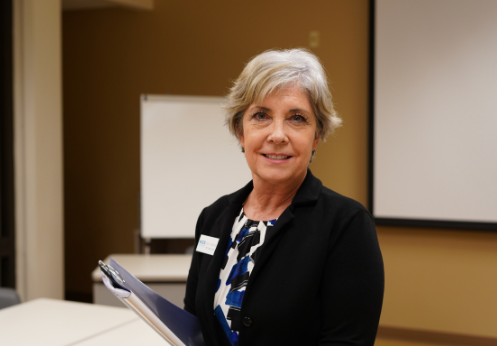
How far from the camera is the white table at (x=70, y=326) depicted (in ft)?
5.83

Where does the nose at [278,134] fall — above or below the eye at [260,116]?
below

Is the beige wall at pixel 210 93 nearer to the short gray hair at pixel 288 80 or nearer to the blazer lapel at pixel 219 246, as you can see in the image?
the blazer lapel at pixel 219 246

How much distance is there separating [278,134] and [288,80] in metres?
0.13

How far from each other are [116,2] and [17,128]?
1.50 meters

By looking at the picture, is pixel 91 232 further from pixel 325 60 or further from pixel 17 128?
pixel 325 60

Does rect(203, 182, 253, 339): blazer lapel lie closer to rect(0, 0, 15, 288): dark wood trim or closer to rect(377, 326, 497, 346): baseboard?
rect(0, 0, 15, 288): dark wood trim

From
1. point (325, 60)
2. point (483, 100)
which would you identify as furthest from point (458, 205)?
point (325, 60)

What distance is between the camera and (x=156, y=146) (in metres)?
3.58

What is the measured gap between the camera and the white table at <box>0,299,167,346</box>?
1778 mm

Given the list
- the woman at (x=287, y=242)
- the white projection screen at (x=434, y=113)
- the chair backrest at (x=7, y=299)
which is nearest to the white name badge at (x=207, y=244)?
the woman at (x=287, y=242)

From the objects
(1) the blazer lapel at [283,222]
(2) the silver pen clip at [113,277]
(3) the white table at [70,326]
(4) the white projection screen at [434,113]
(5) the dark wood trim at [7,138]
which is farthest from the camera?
(4) the white projection screen at [434,113]

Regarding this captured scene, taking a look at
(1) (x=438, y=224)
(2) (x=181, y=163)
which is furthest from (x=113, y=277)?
(1) (x=438, y=224)

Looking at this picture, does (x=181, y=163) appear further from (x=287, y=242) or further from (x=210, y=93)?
(x=287, y=242)

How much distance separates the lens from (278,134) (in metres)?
1.09
